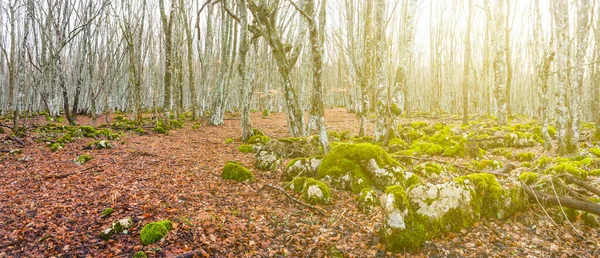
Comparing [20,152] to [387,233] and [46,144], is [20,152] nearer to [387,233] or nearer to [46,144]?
[46,144]

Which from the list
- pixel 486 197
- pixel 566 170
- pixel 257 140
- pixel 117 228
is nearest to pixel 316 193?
pixel 486 197

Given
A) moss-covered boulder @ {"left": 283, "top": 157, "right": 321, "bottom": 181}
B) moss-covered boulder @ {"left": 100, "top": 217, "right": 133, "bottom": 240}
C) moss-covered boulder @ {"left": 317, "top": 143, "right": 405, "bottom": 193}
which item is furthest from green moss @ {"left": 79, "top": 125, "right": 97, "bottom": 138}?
moss-covered boulder @ {"left": 317, "top": 143, "right": 405, "bottom": 193}

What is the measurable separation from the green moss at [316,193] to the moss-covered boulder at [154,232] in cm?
217

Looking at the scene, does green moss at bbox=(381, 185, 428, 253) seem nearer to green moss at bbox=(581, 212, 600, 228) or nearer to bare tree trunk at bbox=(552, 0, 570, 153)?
green moss at bbox=(581, 212, 600, 228)

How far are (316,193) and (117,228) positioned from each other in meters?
2.85

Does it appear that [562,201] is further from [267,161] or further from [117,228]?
[117,228]

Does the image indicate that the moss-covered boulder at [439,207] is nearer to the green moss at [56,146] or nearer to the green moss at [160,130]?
the green moss at [56,146]

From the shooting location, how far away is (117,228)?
3588 millimetres

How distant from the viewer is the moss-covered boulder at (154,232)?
3.41m

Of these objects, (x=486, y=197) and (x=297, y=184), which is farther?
(x=297, y=184)

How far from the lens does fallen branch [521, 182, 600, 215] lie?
3709 millimetres

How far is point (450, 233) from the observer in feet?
12.8

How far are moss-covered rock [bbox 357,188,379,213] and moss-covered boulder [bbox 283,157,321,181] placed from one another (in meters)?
1.35

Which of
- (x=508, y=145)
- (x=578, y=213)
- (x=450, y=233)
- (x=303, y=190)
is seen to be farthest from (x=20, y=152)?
(x=508, y=145)
